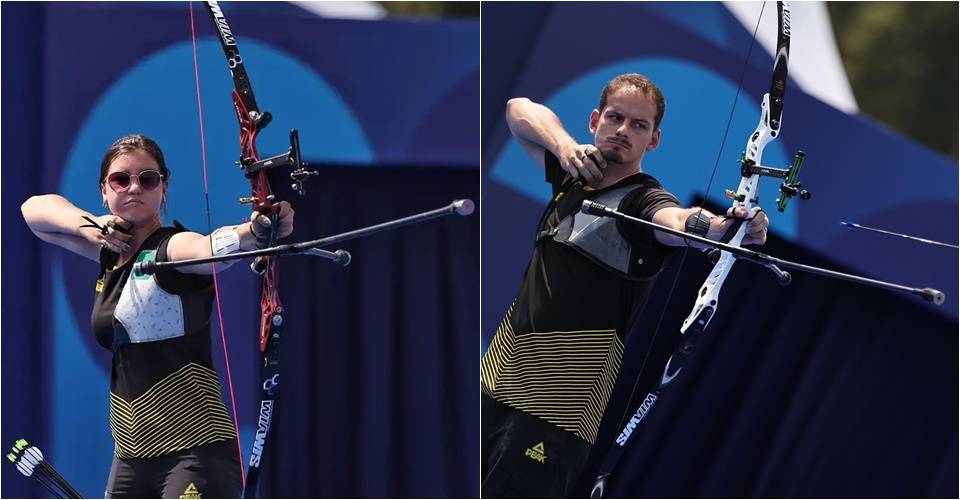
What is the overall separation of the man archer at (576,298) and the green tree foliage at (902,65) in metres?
7.70

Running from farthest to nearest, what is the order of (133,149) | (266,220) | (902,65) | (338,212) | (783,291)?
(902,65)
(783,291)
(338,212)
(133,149)
(266,220)

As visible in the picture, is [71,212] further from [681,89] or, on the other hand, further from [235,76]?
[681,89]

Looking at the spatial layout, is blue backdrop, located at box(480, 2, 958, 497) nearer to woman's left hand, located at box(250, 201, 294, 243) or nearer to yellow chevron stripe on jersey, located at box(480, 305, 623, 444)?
yellow chevron stripe on jersey, located at box(480, 305, 623, 444)

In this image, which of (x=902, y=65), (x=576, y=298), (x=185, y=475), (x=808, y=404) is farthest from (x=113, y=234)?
(x=902, y=65)

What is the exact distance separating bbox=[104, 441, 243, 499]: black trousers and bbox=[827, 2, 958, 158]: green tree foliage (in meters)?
8.36

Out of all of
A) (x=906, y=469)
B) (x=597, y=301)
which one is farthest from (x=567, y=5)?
(x=906, y=469)

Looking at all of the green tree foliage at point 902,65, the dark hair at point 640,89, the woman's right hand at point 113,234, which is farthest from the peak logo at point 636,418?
the green tree foliage at point 902,65

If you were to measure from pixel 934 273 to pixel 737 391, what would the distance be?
666 millimetres

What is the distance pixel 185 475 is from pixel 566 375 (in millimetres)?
952

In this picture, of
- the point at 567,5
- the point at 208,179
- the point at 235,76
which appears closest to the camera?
the point at 235,76

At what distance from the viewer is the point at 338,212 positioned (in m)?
4.13

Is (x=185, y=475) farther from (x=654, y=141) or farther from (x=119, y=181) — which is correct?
(x=654, y=141)

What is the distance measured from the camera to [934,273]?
14.3 feet

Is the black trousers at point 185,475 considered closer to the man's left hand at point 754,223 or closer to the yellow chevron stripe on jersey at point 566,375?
the yellow chevron stripe on jersey at point 566,375
